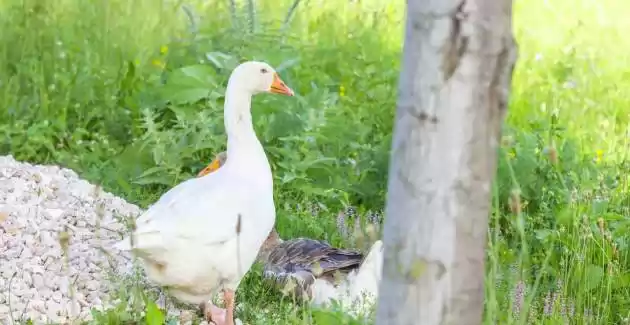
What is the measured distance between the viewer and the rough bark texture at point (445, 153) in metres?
2.21

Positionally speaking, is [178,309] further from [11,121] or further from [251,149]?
[11,121]

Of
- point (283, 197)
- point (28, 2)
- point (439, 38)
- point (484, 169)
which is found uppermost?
point (28, 2)

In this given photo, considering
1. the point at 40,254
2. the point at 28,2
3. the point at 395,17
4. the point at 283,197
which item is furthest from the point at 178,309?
the point at 395,17

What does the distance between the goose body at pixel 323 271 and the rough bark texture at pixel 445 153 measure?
152 centimetres

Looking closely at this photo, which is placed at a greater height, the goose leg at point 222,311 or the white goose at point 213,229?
the white goose at point 213,229

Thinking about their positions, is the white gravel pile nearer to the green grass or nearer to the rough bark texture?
the green grass

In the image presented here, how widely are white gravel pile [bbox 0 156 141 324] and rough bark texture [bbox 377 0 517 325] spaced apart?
172 cm

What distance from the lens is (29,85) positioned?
22.3 ft

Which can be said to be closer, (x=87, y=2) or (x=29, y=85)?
(x=29, y=85)

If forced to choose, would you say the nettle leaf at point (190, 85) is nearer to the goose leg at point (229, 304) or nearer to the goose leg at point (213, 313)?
the goose leg at point (213, 313)

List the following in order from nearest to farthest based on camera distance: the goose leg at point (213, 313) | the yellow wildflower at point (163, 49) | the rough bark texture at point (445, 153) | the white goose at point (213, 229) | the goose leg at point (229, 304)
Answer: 1. the rough bark texture at point (445, 153)
2. the white goose at point (213, 229)
3. the goose leg at point (229, 304)
4. the goose leg at point (213, 313)
5. the yellow wildflower at point (163, 49)

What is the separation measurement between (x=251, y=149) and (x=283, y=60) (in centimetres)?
230

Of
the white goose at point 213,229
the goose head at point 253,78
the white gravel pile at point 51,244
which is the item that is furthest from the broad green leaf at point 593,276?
the white gravel pile at point 51,244

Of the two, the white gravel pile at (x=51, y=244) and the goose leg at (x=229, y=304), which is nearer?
the goose leg at (x=229, y=304)
